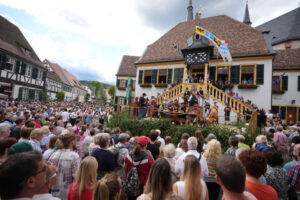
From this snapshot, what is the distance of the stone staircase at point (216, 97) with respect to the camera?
37.7 feet

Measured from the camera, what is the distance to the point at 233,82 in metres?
14.3

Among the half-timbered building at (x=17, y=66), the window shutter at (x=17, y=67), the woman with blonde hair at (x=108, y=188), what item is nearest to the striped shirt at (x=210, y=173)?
the woman with blonde hair at (x=108, y=188)

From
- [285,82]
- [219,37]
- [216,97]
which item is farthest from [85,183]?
[285,82]

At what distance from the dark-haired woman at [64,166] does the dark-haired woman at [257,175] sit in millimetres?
2682

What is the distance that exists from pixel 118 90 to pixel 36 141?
19480mm

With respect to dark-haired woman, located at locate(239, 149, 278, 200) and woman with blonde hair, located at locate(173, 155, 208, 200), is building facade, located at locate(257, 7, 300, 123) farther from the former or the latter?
woman with blonde hair, located at locate(173, 155, 208, 200)

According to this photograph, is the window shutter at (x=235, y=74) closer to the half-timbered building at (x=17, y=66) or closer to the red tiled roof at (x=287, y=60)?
the red tiled roof at (x=287, y=60)

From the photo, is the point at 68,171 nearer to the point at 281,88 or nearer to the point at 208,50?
the point at 208,50

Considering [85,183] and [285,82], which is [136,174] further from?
[285,82]

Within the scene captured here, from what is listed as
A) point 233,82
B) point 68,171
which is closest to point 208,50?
point 233,82

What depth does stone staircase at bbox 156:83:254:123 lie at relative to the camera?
1149 cm

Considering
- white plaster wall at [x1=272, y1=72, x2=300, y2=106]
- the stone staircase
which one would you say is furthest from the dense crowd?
white plaster wall at [x1=272, y1=72, x2=300, y2=106]

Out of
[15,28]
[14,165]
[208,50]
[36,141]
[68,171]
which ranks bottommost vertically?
[68,171]

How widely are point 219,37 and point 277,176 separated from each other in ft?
57.8
